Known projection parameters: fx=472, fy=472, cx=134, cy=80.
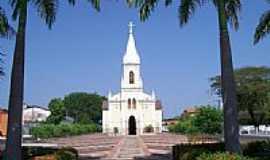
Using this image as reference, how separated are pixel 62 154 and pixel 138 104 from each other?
2953 inches

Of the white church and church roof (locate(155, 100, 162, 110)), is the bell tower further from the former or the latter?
church roof (locate(155, 100, 162, 110))

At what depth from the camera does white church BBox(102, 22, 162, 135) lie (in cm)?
9212

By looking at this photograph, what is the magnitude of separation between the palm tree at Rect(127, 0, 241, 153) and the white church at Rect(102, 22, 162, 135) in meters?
73.3

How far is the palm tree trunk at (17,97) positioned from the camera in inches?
582

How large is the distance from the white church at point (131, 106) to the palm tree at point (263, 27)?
239 feet

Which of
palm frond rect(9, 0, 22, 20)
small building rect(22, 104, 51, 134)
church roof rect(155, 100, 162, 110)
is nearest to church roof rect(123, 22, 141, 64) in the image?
church roof rect(155, 100, 162, 110)

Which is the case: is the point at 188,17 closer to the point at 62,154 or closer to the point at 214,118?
the point at 62,154

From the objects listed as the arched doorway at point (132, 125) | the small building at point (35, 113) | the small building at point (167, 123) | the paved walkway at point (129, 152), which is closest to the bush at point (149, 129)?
the arched doorway at point (132, 125)

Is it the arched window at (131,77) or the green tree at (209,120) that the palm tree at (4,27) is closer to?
the green tree at (209,120)

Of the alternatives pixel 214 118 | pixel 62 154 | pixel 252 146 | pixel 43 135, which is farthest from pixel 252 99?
pixel 62 154

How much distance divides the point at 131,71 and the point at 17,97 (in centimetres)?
7921

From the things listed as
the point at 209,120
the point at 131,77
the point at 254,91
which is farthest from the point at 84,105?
the point at 209,120

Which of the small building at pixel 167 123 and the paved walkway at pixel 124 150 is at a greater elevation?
the small building at pixel 167 123

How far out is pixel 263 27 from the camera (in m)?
19.1
